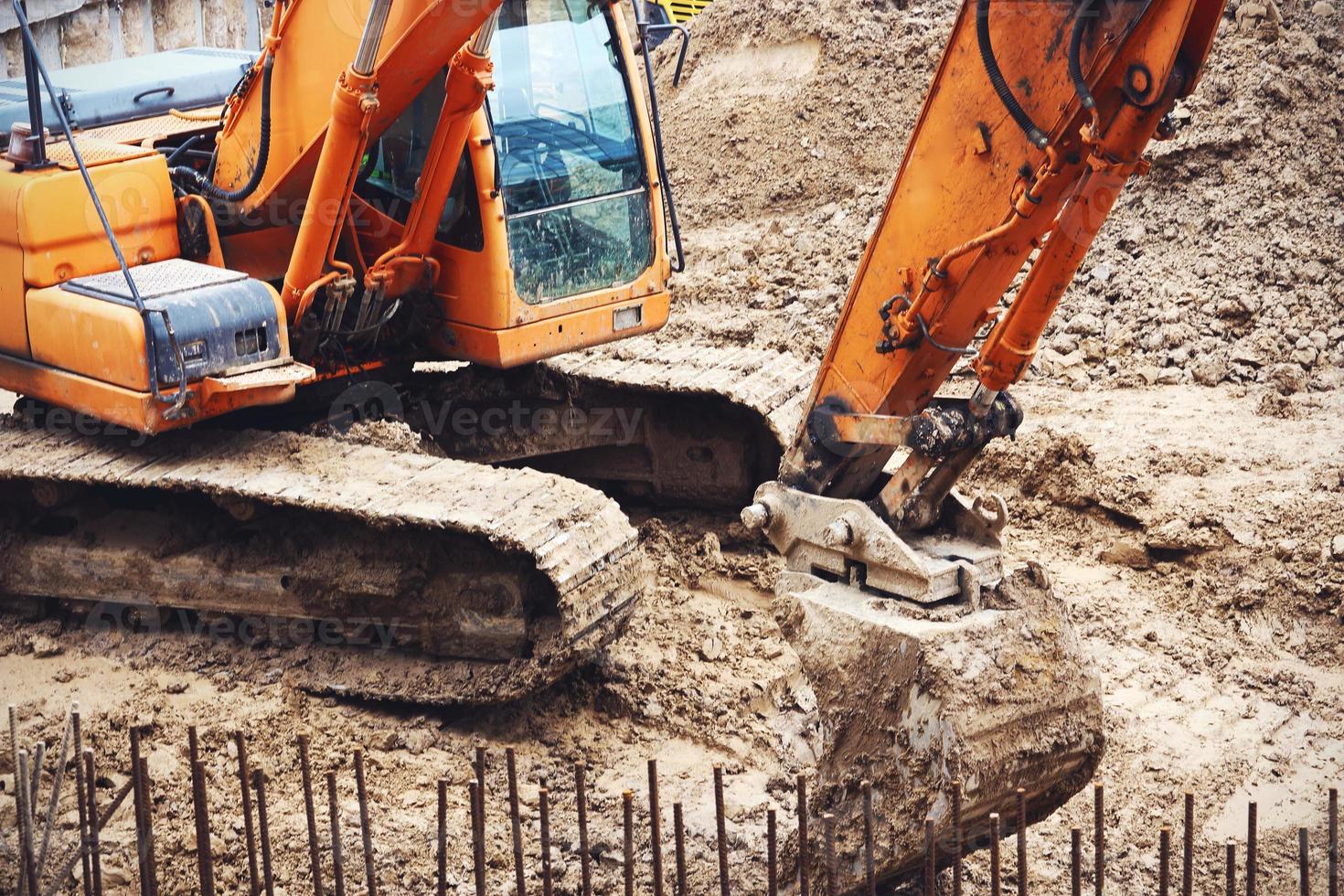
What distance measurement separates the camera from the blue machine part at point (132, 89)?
6.50 m

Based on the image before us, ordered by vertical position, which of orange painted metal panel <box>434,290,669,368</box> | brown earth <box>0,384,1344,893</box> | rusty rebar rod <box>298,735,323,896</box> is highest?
orange painted metal panel <box>434,290,669,368</box>

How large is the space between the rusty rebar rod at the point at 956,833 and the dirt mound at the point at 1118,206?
4.63 m

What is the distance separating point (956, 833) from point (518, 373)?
3.27 metres

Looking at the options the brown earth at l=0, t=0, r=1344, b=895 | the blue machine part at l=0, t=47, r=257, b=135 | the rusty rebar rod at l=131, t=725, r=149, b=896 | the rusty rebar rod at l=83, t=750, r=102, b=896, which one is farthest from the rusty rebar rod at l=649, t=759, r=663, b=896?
the blue machine part at l=0, t=47, r=257, b=135

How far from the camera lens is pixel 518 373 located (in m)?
6.61

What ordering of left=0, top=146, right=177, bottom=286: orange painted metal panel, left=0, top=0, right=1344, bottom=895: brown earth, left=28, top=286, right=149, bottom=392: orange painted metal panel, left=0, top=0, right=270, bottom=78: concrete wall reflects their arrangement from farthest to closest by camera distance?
left=0, top=0, right=270, bottom=78: concrete wall → left=0, top=146, right=177, bottom=286: orange painted metal panel → left=28, top=286, right=149, bottom=392: orange painted metal panel → left=0, top=0, right=1344, bottom=895: brown earth

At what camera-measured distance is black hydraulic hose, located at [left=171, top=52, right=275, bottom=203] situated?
5.50m

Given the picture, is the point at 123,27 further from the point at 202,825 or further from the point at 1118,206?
the point at 202,825

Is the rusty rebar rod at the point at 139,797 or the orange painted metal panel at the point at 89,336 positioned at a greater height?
the orange painted metal panel at the point at 89,336

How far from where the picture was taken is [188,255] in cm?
582

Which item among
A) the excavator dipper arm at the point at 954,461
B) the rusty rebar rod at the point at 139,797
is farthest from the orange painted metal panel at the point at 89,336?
the excavator dipper arm at the point at 954,461

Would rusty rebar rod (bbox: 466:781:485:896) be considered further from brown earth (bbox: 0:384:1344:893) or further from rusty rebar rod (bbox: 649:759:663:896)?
brown earth (bbox: 0:384:1344:893)

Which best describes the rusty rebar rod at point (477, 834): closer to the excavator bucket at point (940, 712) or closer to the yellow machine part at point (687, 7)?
the excavator bucket at point (940, 712)

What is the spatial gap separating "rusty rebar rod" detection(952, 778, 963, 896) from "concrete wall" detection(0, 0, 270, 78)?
10647 millimetres
